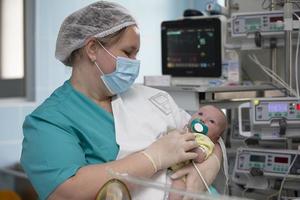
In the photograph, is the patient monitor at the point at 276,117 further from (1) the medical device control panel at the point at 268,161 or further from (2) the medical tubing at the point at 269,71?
(2) the medical tubing at the point at 269,71

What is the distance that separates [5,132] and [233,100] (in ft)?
4.97

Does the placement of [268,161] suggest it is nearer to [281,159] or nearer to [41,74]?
[281,159]

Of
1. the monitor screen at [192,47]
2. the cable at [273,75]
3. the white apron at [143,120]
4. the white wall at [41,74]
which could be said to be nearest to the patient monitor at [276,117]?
the cable at [273,75]

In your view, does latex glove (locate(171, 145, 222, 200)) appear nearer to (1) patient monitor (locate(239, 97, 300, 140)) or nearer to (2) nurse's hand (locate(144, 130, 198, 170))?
(2) nurse's hand (locate(144, 130, 198, 170))

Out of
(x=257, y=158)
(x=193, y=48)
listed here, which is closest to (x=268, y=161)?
(x=257, y=158)

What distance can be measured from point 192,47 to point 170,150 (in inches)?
55.1

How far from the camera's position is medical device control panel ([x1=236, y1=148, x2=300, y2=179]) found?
2.06 metres

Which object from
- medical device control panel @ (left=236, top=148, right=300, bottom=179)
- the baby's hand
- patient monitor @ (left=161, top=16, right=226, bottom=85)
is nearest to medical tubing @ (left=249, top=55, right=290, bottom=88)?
patient monitor @ (left=161, top=16, right=226, bottom=85)

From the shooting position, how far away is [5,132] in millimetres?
3029

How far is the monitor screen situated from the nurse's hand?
1240mm

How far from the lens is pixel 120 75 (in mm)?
1646

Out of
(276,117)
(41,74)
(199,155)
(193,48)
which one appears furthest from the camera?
(41,74)

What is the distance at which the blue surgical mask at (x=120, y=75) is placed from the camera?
1.63 m

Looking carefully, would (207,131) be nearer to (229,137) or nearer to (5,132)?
(229,137)
